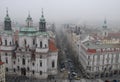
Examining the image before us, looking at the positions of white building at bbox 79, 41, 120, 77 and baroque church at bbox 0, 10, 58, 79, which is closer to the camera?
baroque church at bbox 0, 10, 58, 79

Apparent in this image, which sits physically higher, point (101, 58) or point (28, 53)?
point (28, 53)

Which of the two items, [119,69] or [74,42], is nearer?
[119,69]

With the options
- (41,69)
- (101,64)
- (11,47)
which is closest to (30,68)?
(41,69)

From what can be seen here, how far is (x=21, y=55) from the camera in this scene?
72562 millimetres

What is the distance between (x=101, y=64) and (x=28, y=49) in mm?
23120

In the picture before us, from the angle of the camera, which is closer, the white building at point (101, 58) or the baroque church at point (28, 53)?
the baroque church at point (28, 53)

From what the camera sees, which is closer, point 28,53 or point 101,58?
point 28,53

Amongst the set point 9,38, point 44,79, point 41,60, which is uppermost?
point 9,38

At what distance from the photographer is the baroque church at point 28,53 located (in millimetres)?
70375

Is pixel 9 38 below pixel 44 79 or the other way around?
the other way around

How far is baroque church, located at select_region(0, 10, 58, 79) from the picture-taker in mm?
70375

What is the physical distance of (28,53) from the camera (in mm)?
71750

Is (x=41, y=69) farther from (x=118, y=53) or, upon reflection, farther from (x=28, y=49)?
(x=118, y=53)

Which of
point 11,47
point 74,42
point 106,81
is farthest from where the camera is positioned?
point 74,42
